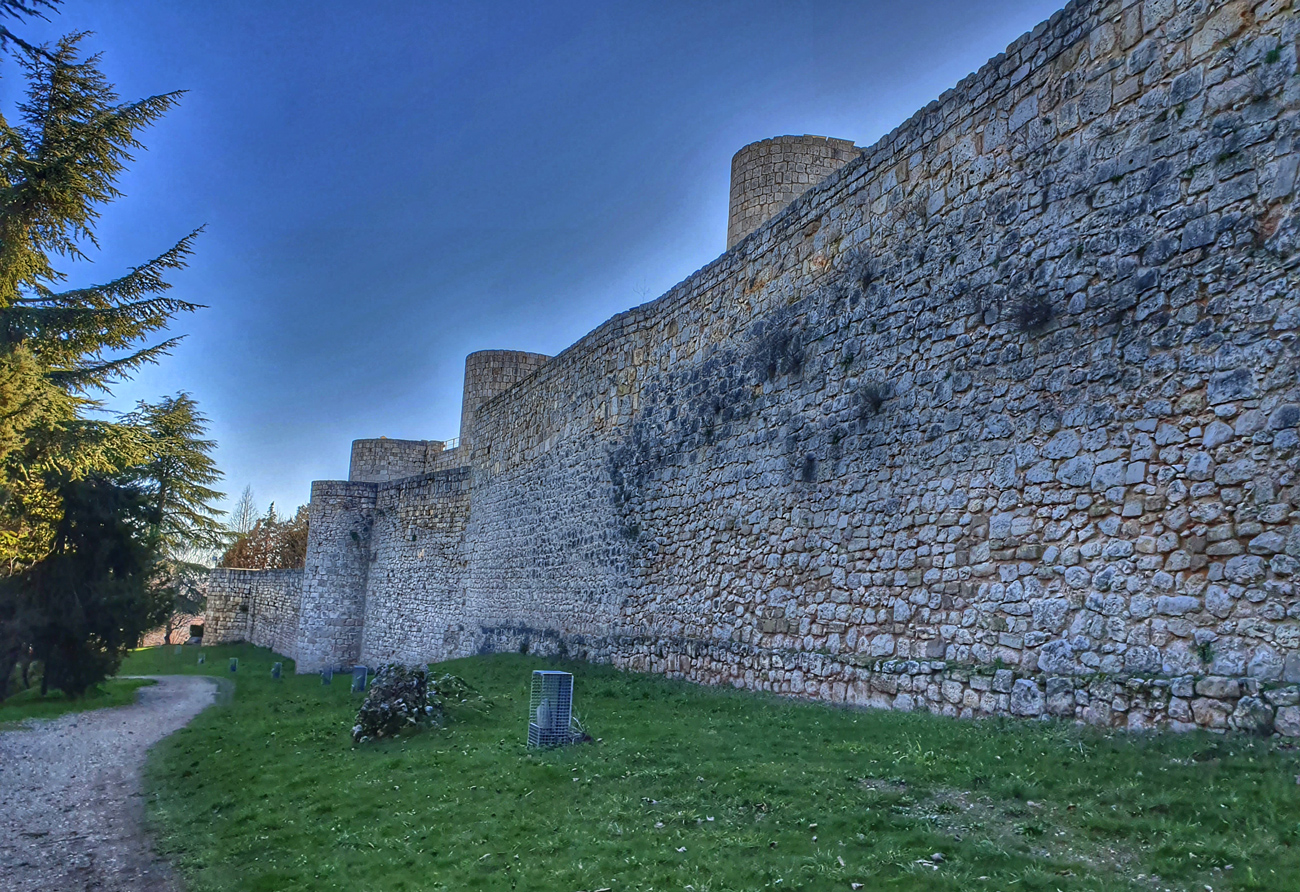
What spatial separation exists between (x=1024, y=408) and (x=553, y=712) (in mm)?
5952

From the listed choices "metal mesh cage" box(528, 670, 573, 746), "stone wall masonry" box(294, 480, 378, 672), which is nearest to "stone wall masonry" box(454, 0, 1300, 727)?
"metal mesh cage" box(528, 670, 573, 746)

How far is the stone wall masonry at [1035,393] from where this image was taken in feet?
20.0

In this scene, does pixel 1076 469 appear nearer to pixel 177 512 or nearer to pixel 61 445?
pixel 61 445

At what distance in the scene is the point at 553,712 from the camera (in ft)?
31.5

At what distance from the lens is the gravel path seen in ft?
24.8

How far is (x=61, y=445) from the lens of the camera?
12.9 m

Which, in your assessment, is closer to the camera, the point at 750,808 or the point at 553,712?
the point at 750,808

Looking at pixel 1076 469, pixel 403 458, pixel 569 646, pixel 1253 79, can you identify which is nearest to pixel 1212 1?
pixel 1253 79

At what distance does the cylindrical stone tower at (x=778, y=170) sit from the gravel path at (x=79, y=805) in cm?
1320

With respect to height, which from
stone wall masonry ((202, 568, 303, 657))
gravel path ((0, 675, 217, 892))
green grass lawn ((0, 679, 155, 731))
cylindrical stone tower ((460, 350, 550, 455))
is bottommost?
gravel path ((0, 675, 217, 892))

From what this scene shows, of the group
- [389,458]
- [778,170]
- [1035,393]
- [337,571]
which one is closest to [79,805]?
[1035,393]

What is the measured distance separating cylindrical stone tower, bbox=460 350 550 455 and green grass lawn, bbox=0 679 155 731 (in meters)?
12.9

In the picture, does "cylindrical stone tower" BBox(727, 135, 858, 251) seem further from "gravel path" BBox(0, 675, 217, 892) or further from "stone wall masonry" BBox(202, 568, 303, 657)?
"stone wall masonry" BBox(202, 568, 303, 657)

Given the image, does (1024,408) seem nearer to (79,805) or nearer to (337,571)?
(79,805)
